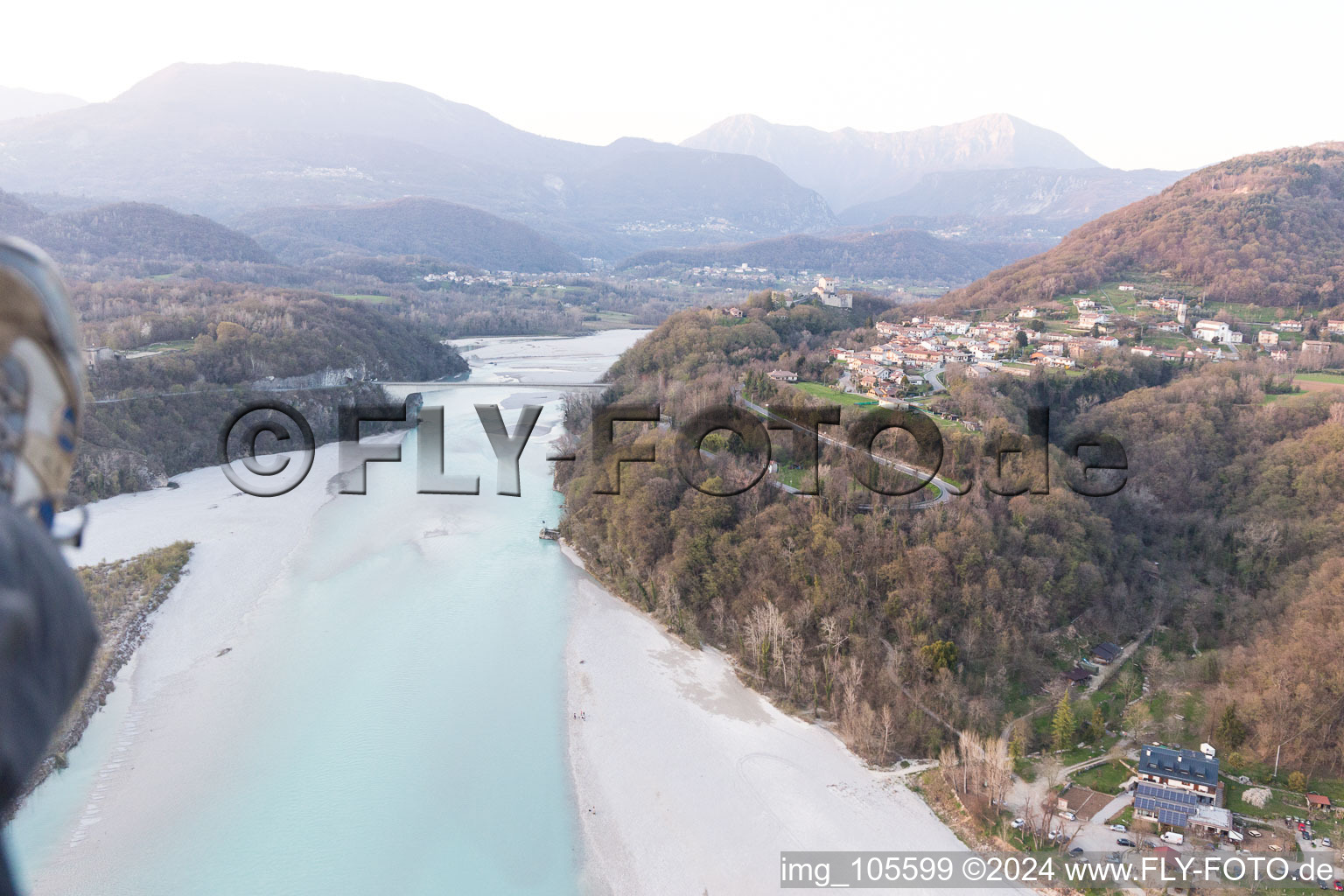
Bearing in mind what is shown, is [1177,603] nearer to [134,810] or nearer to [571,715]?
[571,715]

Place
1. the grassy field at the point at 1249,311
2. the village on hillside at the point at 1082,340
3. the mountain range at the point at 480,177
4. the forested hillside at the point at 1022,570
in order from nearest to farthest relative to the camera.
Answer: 1. the forested hillside at the point at 1022,570
2. the village on hillside at the point at 1082,340
3. the grassy field at the point at 1249,311
4. the mountain range at the point at 480,177

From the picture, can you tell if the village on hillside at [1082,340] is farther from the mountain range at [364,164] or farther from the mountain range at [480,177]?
the mountain range at [364,164]

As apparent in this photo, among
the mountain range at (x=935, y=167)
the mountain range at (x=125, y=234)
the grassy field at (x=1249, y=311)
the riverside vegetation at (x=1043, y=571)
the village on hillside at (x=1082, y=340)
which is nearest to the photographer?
the riverside vegetation at (x=1043, y=571)

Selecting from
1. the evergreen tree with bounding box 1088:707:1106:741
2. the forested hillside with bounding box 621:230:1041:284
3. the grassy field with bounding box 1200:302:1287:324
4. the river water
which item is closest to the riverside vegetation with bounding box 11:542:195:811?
the river water

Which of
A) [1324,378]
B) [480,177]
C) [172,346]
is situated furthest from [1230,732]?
[480,177]

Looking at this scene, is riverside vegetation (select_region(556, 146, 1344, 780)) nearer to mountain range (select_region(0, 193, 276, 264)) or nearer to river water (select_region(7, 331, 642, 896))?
river water (select_region(7, 331, 642, 896))

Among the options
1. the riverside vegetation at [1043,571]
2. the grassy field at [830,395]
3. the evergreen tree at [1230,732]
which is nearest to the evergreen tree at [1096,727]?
the riverside vegetation at [1043,571]

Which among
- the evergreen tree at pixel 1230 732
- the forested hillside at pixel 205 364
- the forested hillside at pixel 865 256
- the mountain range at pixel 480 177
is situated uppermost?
the mountain range at pixel 480 177

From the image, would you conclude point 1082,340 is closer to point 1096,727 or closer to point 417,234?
point 1096,727
